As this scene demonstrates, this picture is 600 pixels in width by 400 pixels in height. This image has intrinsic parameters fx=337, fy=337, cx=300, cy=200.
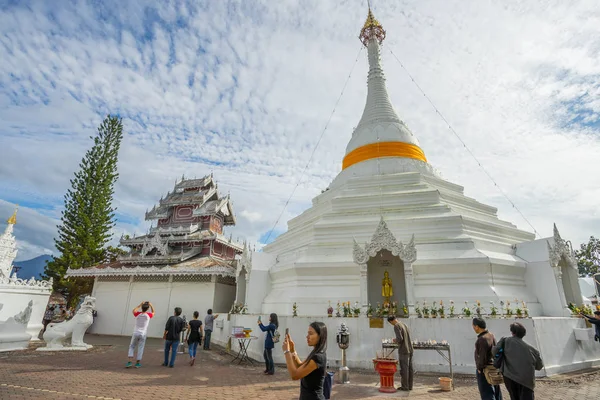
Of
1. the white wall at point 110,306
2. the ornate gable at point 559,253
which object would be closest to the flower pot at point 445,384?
the ornate gable at point 559,253

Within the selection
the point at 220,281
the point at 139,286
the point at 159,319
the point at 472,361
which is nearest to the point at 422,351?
the point at 472,361

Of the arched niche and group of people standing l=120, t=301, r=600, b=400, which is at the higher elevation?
the arched niche

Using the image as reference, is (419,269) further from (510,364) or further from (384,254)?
(510,364)

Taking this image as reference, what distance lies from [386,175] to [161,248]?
15.6m

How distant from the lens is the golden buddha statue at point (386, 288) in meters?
10.8

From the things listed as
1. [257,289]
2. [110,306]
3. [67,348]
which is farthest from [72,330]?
[110,306]

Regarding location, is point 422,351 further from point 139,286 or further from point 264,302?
point 139,286

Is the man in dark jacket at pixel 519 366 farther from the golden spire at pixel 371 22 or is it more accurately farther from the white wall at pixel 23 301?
the golden spire at pixel 371 22

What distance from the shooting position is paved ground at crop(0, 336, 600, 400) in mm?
6266

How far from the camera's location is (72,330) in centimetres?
1156

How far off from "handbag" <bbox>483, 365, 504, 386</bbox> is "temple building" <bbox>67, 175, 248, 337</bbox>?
11.3m

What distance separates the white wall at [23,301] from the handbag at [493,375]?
14.2 m

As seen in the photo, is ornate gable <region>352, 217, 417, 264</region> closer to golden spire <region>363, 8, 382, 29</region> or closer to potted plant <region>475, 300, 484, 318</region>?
potted plant <region>475, 300, 484, 318</region>

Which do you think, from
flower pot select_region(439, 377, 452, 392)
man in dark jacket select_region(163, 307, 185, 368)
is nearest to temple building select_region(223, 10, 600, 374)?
flower pot select_region(439, 377, 452, 392)
